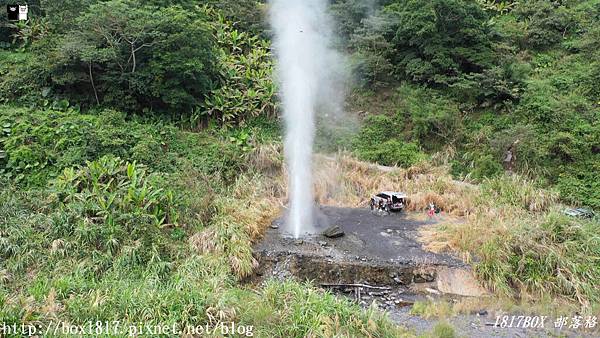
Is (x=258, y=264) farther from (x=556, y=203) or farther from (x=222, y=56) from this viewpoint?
(x=222, y=56)

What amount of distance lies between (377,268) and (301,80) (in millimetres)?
5170

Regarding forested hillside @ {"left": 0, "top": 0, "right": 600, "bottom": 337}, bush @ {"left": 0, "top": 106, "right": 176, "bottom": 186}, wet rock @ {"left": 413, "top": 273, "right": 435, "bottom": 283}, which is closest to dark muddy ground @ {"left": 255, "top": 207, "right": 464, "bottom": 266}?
wet rock @ {"left": 413, "top": 273, "right": 435, "bottom": 283}

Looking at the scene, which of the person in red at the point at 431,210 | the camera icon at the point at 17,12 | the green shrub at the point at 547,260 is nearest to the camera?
the green shrub at the point at 547,260

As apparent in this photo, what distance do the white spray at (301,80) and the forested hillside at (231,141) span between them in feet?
1.75

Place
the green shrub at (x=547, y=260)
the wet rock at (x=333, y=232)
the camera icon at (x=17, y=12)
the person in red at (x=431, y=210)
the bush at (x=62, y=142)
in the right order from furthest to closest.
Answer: the camera icon at (x=17, y=12) < the person in red at (x=431, y=210) < the bush at (x=62, y=142) < the wet rock at (x=333, y=232) < the green shrub at (x=547, y=260)

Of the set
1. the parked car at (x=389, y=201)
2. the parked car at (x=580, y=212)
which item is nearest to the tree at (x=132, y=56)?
the parked car at (x=389, y=201)

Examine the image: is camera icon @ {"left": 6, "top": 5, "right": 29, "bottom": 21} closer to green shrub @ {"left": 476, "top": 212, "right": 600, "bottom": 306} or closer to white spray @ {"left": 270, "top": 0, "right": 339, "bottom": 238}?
white spray @ {"left": 270, "top": 0, "right": 339, "bottom": 238}

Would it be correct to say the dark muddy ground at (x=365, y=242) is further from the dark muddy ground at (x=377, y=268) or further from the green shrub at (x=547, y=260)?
the green shrub at (x=547, y=260)

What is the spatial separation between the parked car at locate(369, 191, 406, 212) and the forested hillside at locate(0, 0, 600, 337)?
0.74m

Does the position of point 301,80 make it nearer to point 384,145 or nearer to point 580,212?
point 384,145

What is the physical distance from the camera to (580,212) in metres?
7.95

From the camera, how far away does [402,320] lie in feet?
18.3

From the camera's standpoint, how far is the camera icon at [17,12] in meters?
12.5

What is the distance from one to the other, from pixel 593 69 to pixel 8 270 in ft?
45.6
